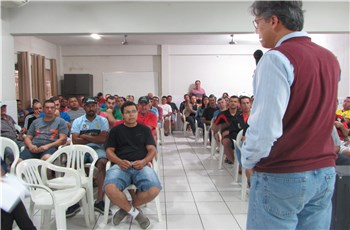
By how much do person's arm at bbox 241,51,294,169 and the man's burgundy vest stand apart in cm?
3

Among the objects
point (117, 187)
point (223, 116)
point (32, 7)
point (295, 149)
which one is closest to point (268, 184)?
point (295, 149)

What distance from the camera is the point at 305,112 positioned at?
90cm

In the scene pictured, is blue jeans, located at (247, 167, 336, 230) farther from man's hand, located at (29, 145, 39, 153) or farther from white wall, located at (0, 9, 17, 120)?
white wall, located at (0, 9, 17, 120)

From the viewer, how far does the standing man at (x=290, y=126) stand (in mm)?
884

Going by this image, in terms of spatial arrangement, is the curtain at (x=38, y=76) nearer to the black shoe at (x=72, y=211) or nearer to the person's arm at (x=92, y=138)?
the person's arm at (x=92, y=138)

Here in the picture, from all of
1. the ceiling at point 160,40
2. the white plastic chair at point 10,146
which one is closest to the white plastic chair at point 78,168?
the white plastic chair at point 10,146

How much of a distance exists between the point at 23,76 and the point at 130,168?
5.15 metres

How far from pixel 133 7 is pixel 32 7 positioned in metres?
1.55

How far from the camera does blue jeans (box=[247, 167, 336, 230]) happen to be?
923 millimetres

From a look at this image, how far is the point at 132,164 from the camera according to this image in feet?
8.66

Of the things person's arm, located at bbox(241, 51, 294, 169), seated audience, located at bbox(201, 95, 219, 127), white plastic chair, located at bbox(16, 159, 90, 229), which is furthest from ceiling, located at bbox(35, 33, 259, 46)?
person's arm, located at bbox(241, 51, 294, 169)

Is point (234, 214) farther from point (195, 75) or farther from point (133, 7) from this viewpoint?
point (195, 75)

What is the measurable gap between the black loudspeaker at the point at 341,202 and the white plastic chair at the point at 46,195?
187cm

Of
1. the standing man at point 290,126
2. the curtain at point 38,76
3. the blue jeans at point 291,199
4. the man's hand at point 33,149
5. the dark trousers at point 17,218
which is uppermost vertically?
the curtain at point 38,76
